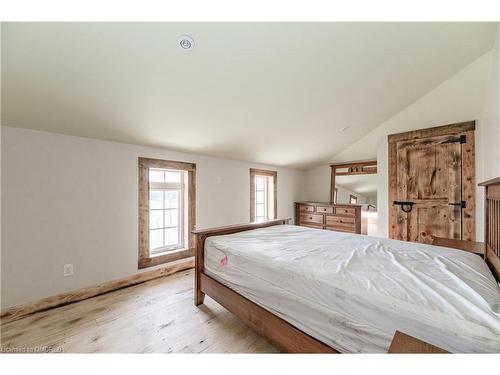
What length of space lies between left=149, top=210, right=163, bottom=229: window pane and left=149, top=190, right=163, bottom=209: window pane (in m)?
0.09

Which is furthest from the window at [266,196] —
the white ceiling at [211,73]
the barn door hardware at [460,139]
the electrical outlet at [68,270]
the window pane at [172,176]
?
the electrical outlet at [68,270]

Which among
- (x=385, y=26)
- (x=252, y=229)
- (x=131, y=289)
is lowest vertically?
(x=131, y=289)

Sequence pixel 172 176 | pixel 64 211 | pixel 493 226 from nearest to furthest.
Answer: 1. pixel 493 226
2. pixel 64 211
3. pixel 172 176

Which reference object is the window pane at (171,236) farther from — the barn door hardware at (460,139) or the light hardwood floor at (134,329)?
the barn door hardware at (460,139)

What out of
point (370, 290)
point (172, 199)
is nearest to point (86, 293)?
point (172, 199)

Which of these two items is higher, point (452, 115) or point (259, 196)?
point (452, 115)

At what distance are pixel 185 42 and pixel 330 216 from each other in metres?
4.04

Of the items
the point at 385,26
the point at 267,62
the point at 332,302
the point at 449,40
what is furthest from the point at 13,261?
the point at 449,40

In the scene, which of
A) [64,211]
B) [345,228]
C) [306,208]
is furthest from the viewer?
[306,208]

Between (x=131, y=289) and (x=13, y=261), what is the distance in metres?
1.11

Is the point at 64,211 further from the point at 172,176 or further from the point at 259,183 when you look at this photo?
the point at 259,183

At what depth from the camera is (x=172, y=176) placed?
312cm

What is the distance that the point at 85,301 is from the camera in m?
2.21

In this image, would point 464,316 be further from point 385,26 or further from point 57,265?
point 57,265
